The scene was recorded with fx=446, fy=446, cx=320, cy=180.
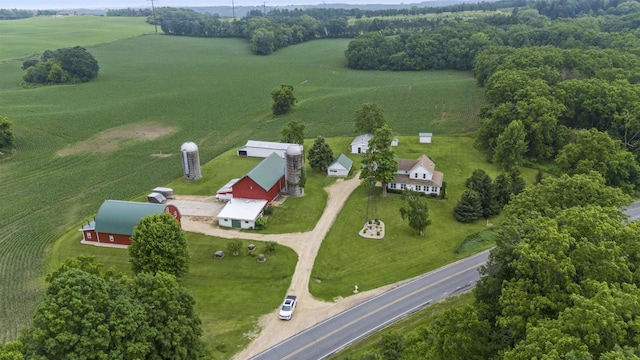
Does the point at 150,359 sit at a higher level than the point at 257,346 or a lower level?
higher

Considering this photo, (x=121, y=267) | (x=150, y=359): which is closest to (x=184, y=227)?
(x=121, y=267)

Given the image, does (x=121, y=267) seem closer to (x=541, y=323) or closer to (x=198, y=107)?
(x=541, y=323)

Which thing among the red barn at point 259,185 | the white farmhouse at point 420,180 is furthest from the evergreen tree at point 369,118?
the red barn at point 259,185

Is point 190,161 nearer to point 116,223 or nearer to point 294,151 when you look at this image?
point 294,151

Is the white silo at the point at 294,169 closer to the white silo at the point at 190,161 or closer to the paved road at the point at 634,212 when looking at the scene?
the white silo at the point at 190,161

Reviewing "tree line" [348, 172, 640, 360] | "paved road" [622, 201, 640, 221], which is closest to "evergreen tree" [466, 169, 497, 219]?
"paved road" [622, 201, 640, 221]

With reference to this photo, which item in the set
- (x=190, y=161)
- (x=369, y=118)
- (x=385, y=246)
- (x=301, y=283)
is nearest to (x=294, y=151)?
(x=190, y=161)

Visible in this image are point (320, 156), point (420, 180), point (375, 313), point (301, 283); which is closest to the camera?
point (375, 313)
